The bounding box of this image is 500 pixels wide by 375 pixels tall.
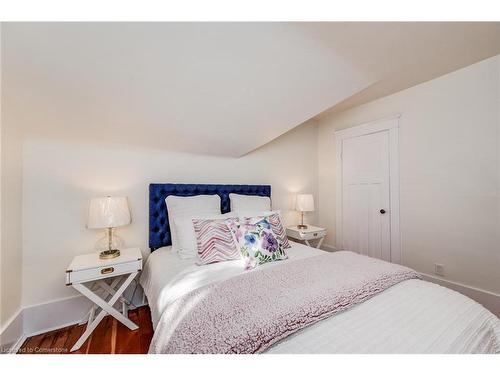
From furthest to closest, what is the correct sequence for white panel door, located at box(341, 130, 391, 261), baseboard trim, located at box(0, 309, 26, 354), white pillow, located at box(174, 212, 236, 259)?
white panel door, located at box(341, 130, 391, 261) < white pillow, located at box(174, 212, 236, 259) < baseboard trim, located at box(0, 309, 26, 354)

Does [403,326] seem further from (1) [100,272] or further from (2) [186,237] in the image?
(1) [100,272]

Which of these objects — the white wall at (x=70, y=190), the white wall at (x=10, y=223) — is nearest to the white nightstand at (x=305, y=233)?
the white wall at (x=70, y=190)

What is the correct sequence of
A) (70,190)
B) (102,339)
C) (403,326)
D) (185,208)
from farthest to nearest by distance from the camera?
(185,208) → (70,190) → (102,339) → (403,326)

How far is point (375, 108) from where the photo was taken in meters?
2.69

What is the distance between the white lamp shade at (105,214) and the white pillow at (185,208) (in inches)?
16.2

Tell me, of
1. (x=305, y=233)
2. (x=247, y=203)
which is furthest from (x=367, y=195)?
(x=247, y=203)

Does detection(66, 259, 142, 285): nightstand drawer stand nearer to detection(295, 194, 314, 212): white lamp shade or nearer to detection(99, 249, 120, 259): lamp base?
detection(99, 249, 120, 259): lamp base

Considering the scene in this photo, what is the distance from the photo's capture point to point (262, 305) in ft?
3.12

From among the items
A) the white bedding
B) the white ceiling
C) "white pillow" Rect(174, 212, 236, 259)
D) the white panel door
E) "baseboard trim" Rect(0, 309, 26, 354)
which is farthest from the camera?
the white panel door

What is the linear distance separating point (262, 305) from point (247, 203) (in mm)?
1465

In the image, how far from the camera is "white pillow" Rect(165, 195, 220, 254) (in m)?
1.94

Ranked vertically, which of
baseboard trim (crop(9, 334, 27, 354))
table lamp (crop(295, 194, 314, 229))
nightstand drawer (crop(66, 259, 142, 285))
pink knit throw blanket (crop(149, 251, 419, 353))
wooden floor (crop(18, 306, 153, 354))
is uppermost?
table lamp (crop(295, 194, 314, 229))

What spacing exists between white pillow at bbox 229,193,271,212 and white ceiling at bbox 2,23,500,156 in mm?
768

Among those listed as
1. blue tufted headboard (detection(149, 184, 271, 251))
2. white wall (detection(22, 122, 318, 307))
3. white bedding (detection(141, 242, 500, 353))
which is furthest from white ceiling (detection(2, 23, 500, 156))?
white bedding (detection(141, 242, 500, 353))
